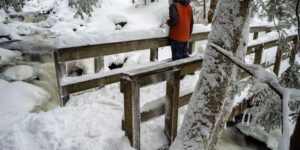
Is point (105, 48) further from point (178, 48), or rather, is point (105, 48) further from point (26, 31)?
point (26, 31)

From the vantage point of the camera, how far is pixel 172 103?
12.0 feet

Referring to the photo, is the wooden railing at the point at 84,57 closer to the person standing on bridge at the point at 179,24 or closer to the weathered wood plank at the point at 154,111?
the person standing on bridge at the point at 179,24

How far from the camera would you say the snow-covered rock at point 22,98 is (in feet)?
17.0

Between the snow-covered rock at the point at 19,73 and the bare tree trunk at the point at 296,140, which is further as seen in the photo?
the snow-covered rock at the point at 19,73

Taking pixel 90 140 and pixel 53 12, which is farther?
pixel 53 12

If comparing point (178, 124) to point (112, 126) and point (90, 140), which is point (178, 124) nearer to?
point (112, 126)

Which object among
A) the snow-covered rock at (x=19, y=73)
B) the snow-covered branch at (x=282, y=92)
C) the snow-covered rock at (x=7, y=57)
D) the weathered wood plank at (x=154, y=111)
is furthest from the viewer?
the snow-covered rock at (x=7, y=57)

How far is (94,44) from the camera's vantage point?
435 centimetres

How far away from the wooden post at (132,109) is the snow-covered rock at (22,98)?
8.74 ft

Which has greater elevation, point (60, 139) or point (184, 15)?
point (184, 15)

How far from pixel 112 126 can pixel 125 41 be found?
1700 mm

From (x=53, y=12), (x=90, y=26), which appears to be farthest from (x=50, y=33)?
(x=53, y=12)

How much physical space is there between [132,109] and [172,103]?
26.4 inches

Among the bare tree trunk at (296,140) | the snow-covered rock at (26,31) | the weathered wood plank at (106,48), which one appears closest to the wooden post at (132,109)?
Answer: the weathered wood plank at (106,48)
